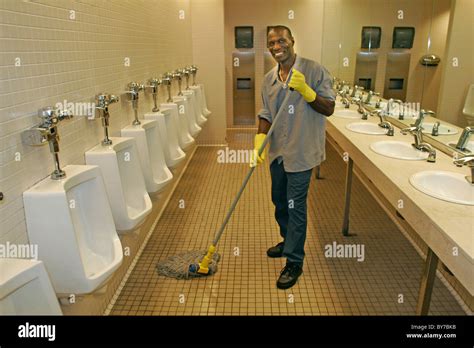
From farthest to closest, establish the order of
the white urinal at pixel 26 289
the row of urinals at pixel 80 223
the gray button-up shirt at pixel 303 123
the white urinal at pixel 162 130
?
Answer: 1. the white urinal at pixel 162 130
2. the gray button-up shirt at pixel 303 123
3. the row of urinals at pixel 80 223
4. the white urinal at pixel 26 289

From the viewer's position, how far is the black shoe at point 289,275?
2262 millimetres

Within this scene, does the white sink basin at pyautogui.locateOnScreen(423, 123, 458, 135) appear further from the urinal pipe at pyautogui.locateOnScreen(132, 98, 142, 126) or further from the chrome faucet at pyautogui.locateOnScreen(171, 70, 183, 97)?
the chrome faucet at pyautogui.locateOnScreen(171, 70, 183, 97)

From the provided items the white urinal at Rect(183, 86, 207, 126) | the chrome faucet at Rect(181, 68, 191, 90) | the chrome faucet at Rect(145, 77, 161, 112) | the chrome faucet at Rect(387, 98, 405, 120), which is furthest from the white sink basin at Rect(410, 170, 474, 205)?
the chrome faucet at Rect(181, 68, 191, 90)

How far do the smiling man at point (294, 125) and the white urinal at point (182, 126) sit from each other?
1184 millimetres

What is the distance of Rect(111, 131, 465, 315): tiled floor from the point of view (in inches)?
83.4

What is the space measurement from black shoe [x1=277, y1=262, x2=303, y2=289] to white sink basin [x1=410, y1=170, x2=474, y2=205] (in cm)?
90

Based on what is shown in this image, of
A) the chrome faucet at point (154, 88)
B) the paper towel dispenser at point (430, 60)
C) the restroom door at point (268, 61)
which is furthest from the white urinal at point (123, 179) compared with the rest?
the restroom door at point (268, 61)

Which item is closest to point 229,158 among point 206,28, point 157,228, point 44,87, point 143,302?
point 206,28

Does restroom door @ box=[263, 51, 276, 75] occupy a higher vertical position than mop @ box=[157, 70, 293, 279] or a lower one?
higher

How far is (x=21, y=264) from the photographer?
3.69 feet

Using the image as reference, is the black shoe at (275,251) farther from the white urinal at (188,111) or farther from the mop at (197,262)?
the white urinal at (188,111)

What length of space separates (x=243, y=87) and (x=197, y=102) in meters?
1.94

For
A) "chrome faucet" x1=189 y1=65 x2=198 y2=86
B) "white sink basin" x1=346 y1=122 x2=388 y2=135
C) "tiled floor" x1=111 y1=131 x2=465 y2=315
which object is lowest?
"tiled floor" x1=111 y1=131 x2=465 y2=315
